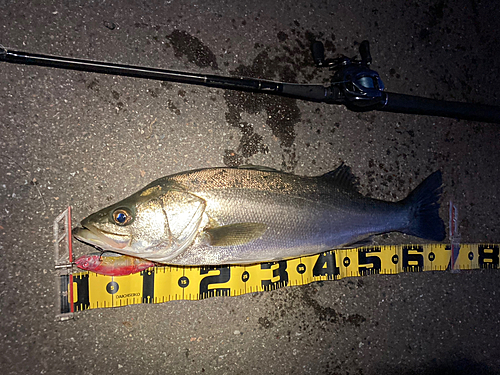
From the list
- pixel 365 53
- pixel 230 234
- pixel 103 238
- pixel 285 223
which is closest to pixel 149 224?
pixel 103 238

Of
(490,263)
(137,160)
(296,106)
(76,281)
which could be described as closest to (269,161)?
(296,106)

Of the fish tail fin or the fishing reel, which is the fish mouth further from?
the fish tail fin

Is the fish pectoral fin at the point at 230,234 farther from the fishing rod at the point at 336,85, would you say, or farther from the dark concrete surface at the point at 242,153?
the fishing rod at the point at 336,85

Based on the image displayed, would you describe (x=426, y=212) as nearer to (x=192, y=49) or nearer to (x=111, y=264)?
(x=192, y=49)

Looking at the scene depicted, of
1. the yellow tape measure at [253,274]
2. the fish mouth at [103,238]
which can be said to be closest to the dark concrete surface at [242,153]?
the yellow tape measure at [253,274]

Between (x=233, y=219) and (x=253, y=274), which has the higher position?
(x=233, y=219)
